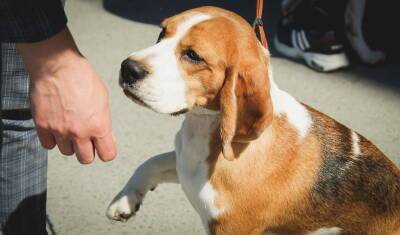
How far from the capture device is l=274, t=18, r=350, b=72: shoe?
416cm

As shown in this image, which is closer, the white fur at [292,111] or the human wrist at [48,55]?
the human wrist at [48,55]

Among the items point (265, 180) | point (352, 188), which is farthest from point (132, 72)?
point (352, 188)

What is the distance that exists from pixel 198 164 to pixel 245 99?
0.40 metres

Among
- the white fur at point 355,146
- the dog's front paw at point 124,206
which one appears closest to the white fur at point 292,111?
the white fur at point 355,146

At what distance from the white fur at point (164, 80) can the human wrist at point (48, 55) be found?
1.50ft

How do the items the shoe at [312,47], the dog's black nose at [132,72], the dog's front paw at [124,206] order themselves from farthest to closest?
1. the shoe at [312,47]
2. the dog's front paw at [124,206]
3. the dog's black nose at [132,72]

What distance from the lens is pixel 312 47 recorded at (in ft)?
13.9

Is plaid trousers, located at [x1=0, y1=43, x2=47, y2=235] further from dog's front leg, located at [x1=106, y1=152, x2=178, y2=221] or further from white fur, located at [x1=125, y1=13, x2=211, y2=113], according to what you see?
white fur, located at [x1=125, y1=13, x2=211, y2=113]

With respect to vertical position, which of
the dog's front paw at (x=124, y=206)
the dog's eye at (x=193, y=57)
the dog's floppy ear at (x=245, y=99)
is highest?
the dog's eye at (x=193, y=57)

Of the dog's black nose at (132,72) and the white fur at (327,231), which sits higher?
the dog's black nose at (132,72)

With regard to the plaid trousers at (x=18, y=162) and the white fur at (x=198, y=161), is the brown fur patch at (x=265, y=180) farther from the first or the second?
the plaid trousers at (x=18, y=162)

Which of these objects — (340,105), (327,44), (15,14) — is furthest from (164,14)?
(15,14)

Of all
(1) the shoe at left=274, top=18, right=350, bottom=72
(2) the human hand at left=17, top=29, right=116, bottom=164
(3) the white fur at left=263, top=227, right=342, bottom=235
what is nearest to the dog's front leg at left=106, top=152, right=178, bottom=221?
(3) the white fur at left=263, top=227, right=342, bottom=235

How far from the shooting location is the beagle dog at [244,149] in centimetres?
186
